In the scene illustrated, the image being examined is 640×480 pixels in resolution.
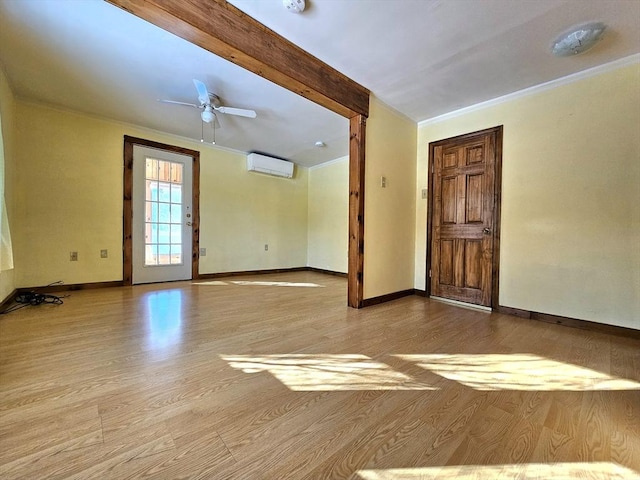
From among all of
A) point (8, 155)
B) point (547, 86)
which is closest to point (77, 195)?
point (8, 155)

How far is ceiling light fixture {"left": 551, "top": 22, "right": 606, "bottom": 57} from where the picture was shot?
199 centimetres

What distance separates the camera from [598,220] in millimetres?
2449

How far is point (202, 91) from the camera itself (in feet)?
8.96

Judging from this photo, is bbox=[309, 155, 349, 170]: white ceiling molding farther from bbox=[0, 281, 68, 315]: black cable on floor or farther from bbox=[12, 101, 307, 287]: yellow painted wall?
bbox=[0, 281, 68, 315]: black cable on floor

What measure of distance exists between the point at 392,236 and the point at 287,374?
7.59 ft

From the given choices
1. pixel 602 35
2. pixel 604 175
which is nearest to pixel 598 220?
pixel 604 175

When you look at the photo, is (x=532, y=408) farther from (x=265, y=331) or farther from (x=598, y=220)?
(x=598, y=220)

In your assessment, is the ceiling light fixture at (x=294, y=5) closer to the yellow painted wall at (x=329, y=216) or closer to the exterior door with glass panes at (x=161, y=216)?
the exterior door with glass panes at (x=161, y=216)

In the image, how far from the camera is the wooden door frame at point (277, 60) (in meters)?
1.70

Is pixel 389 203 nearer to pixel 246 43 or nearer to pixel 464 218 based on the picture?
pixel 464 218

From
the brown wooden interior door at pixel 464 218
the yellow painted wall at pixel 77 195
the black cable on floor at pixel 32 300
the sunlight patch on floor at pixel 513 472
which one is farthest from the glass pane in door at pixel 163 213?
the sunlight patch on floor at pixel 513 472

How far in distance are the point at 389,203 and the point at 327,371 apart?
2302mm

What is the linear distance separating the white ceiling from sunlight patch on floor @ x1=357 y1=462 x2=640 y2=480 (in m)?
2.50

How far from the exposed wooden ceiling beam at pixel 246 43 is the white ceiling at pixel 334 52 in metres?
0.09
